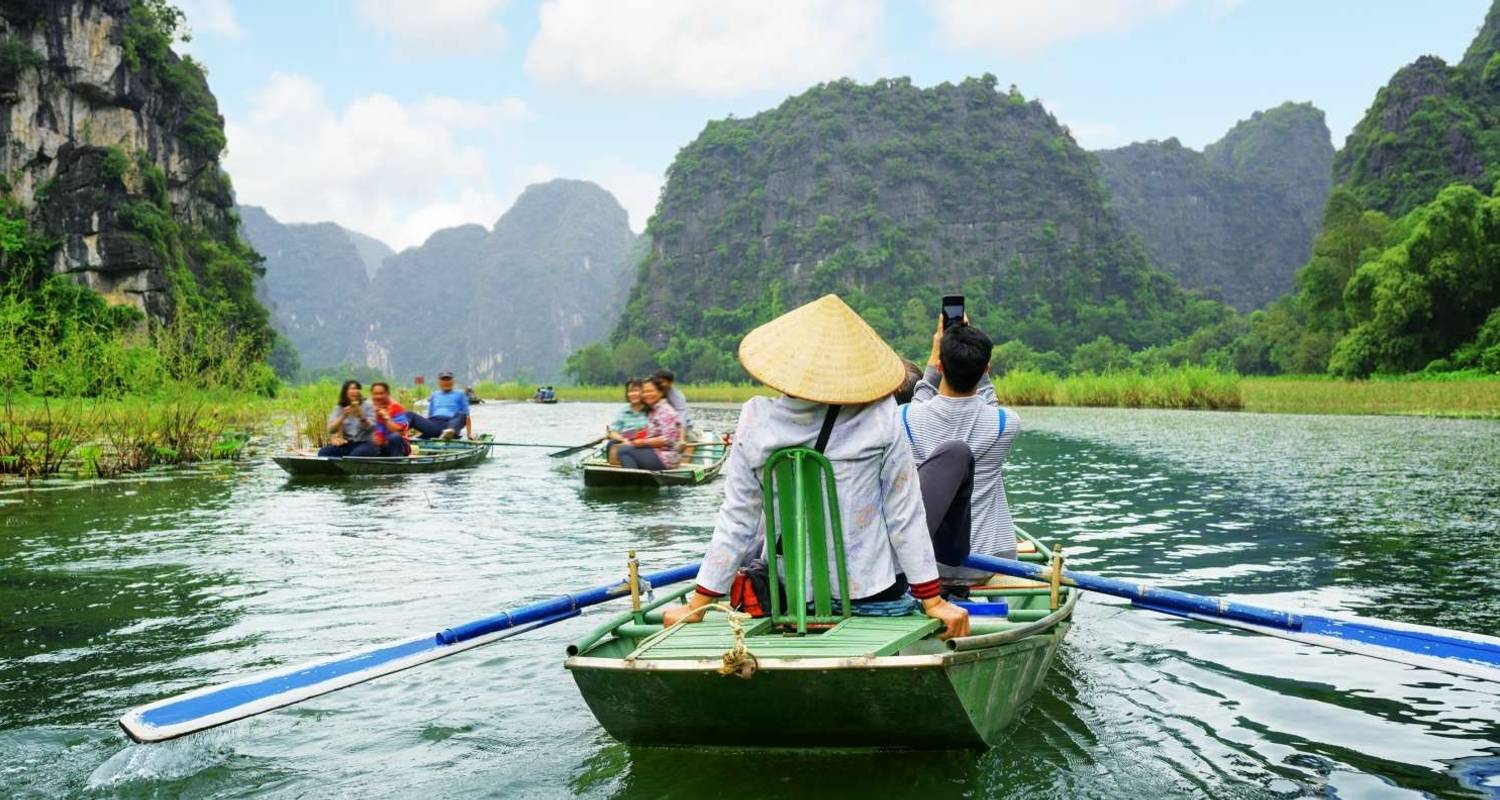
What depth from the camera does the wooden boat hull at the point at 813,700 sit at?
2748 millimetres

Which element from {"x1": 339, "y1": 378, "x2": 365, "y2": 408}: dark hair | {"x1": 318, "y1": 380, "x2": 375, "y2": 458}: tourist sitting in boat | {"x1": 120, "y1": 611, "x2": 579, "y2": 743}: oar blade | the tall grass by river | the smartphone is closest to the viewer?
{"x1": 120, "y1": 611, "x2": 579, "y2": 743}: oar blade

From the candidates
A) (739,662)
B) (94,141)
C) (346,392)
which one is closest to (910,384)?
(739,662)

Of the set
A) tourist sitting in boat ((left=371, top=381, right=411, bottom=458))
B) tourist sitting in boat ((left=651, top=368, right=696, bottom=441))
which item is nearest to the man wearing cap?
tourist sitting in boat ((left=651, top=368, right=696, bottom=441))

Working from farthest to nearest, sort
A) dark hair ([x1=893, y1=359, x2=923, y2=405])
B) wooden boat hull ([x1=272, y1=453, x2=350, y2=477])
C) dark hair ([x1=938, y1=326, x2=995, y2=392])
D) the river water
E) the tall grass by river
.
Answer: wooden boat hull ([x1=272, y1=453, x2=350, y2=477]) → the tall grass by river → dark hair ([x1=893, y1=359, x2=923, y2=405]) → dark hair ([x1=938, y1=326, x2=995, y2=392]) → the river water

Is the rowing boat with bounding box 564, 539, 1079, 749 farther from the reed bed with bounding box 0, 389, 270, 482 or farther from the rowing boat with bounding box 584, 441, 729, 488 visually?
the reed bed with bounding box 0, 389, 270, 482

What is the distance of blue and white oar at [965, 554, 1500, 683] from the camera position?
3.40 m

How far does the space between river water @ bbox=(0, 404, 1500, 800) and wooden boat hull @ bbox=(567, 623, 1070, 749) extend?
21 cm

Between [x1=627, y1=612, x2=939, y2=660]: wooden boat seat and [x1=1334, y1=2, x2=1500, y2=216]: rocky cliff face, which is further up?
[x1=1334, y1=2, x2=1500, y2=216]: rocky cliff face

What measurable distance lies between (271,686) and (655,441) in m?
8.40

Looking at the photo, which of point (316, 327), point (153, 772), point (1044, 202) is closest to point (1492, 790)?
point (153, 772)

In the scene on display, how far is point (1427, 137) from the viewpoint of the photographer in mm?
54375

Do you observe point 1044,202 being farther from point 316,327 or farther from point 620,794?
point 316,327

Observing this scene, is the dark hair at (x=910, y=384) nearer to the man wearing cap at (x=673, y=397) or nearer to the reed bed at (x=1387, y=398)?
the man wearing cap at (x=673, y=397)

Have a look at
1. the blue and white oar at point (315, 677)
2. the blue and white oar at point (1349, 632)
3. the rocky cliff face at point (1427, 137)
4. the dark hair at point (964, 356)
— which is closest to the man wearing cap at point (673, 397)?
the dark hair at point (964, 356)
